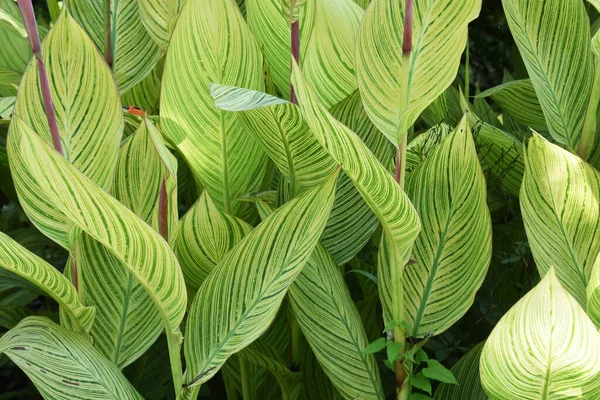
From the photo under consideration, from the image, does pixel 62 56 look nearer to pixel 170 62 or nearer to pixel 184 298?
pixel 170 62

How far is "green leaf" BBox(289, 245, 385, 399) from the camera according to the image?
2.96 feet

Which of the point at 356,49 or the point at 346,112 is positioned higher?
the point at 356,49

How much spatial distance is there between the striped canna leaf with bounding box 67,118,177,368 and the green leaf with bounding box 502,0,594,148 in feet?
1.58

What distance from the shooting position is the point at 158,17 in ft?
Answer: 3.39

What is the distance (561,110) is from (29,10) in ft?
2.11

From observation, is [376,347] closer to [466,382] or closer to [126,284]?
[466,382]

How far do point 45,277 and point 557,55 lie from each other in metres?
0.67

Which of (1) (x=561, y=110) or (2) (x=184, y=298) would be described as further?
(1) (x=561, y=110)

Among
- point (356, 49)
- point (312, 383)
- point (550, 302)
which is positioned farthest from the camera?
Answer: point (312, 383)

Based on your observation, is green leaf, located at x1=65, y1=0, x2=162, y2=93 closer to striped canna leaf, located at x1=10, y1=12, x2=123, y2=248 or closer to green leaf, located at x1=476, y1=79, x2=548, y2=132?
striped canna leaf, located at x1=10, y1=12, x2=123, y2=248

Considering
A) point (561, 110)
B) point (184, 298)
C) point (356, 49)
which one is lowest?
point (184, 298)

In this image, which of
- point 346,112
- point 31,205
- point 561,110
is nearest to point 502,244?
point 561,110

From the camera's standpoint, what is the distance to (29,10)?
724 mm

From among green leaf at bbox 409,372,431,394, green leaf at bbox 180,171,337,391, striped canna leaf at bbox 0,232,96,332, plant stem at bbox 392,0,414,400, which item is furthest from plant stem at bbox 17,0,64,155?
green leaf at bbox 409,372,431,394
